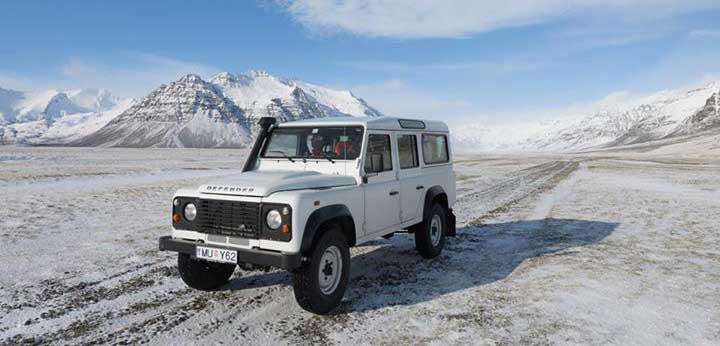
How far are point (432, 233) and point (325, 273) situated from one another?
11.0 feet

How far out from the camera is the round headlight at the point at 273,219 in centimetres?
524

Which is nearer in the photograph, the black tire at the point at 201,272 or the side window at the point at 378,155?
the black tire at the point at 201,272

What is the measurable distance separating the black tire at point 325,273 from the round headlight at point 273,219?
539 mm

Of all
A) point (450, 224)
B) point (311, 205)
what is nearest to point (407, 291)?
point (311, 205)

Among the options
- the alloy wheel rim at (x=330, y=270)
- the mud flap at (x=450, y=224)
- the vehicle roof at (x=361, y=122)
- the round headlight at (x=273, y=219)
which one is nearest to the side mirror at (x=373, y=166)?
the vehicle roof at (x=361, y=122)

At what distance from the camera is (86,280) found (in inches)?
273

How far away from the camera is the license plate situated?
5.43 m

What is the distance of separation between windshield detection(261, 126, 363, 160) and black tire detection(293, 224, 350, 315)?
4.39ft

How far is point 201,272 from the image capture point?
248 inches

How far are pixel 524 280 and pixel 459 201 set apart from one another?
392 inches

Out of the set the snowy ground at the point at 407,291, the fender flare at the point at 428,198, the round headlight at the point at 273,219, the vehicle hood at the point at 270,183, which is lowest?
the snowy ground at the point at 407,291

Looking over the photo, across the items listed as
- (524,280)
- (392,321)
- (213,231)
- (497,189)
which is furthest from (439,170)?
(497,189)

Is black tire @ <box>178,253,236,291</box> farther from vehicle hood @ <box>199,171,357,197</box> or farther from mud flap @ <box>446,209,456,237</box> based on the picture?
mud flap @ <box>446,209,456,237</box>

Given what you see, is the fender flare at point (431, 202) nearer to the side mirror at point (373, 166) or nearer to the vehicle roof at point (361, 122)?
the vehicle roof at point (361, 122)
